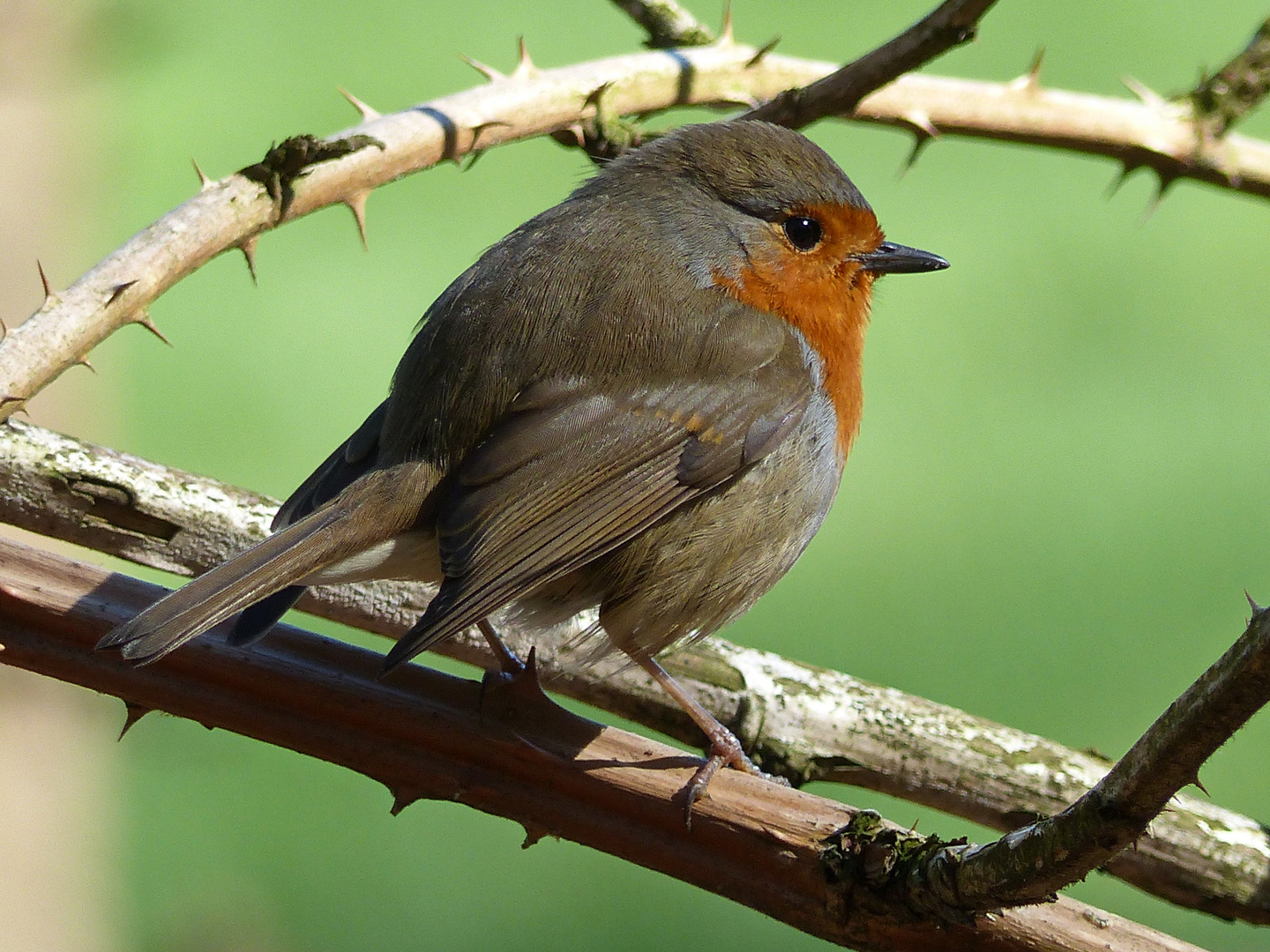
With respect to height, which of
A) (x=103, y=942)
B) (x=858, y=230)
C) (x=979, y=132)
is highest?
(x=979, y=132)

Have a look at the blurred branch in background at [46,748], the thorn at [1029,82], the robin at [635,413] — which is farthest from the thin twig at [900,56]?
the blurred branch in background at [46,748]

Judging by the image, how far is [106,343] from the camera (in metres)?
6.38

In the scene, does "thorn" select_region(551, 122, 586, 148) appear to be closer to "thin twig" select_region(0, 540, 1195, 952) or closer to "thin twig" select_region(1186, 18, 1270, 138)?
"thin twig" select_region(0, 540, 1195, 952)

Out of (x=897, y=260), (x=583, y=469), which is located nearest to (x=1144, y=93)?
(x=897, y=260)

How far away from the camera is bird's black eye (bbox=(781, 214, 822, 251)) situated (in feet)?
9.63

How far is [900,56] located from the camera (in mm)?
2484

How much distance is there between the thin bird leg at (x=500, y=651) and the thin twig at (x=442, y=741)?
0.46 m

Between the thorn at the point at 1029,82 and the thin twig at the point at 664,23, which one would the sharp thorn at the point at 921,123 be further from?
the thin twig at the point at 664,23

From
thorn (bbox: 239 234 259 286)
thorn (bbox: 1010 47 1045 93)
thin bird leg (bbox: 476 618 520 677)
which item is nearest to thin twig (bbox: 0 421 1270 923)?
thin bird leg (bbox: 476 618 520 677)

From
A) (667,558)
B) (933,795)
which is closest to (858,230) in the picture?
(667,558)

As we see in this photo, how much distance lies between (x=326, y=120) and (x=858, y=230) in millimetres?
4577

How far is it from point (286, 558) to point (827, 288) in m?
1.28

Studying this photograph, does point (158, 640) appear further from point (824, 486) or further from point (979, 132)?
point (979, 132)

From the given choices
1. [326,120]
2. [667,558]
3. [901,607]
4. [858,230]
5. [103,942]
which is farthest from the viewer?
[326,120]
